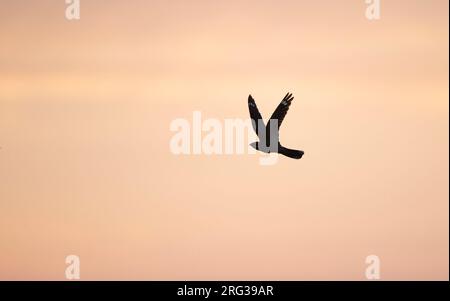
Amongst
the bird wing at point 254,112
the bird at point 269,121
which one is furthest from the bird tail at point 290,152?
the bird wing at point 254,112

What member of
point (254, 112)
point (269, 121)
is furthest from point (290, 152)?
point (254, 112)

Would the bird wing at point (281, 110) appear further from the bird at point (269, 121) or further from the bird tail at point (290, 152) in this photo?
the bird tail at point (290, 152)

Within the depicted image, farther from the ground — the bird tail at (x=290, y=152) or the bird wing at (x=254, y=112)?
the bird wing at (x=254, y=112)

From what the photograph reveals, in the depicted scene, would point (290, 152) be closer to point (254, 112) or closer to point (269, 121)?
point (269, 121)

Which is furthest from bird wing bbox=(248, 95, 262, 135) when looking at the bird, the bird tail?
the bird tail

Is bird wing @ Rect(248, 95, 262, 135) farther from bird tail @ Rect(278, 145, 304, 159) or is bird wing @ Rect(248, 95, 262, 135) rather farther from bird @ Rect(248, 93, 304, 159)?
bird tail @ Rect(278, 145, 304, 159)

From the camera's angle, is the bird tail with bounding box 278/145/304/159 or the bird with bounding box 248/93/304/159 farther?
the bird tail with bounding box 278/145/304/159

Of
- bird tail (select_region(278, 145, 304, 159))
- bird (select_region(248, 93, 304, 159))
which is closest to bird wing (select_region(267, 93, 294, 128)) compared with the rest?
bird (select_region(248, 93, 304, 159))

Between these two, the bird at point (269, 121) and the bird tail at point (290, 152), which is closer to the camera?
the bird at point (269, 121)

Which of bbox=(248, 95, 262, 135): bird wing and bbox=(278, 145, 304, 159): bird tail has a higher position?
bbox=(248, 95, 262, 135): bird wing
